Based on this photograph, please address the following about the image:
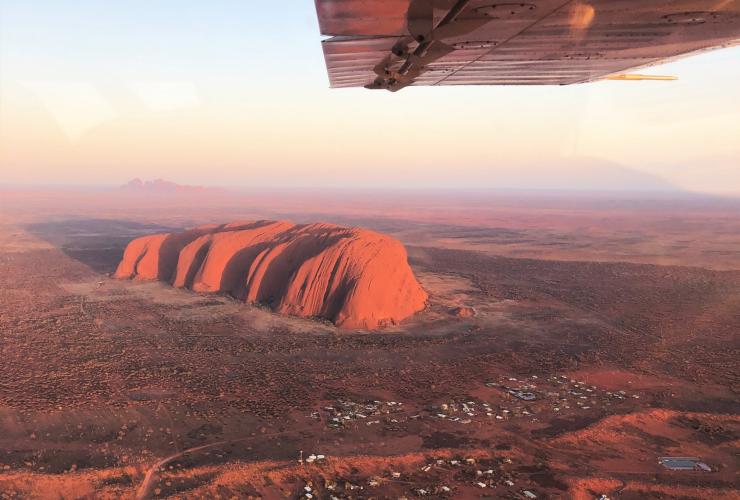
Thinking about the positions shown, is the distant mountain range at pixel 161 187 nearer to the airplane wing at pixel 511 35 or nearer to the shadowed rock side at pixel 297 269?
the shadowed rock side at pixel 297 269

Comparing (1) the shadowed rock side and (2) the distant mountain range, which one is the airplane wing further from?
(2) the distant mountain range

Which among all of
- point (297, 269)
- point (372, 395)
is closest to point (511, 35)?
point (372, 395)

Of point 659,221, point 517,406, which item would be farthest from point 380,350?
point 659,221

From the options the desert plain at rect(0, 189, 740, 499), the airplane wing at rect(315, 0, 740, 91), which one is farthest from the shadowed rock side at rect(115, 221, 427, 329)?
the airplane wing at rect(315, 0, 740, 91)

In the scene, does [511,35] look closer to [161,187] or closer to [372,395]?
[372,395]

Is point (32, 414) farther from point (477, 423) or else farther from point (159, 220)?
point (159, 220)
